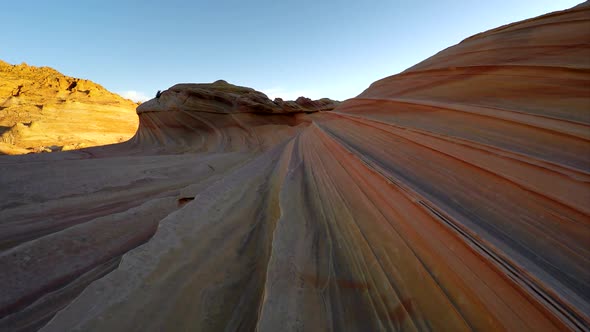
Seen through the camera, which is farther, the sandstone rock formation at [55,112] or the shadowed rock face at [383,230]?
the sandstone rock formation at [55,112]

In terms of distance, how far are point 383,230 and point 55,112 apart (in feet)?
55.6

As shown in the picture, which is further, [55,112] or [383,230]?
[55,112]

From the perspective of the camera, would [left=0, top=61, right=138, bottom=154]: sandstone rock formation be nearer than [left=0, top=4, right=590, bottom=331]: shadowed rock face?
No

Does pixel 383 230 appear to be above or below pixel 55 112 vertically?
below

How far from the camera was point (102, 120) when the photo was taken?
12.8 meters

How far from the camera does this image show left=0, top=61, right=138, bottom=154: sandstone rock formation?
33.0 ft

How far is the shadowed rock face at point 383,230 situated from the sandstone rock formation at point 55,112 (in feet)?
34.6

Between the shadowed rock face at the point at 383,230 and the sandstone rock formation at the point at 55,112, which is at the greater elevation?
the sandstone rock formation at the point at 55,112

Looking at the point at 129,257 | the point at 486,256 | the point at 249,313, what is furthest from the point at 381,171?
the point at 129,257

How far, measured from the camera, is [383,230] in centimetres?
103

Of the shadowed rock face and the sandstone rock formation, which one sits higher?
the sandstone rock formation

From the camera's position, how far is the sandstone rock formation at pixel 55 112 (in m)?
10.0

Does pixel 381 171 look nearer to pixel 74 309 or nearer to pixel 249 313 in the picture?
pixel 249 313

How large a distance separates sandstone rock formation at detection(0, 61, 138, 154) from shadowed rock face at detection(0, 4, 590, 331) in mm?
10543
